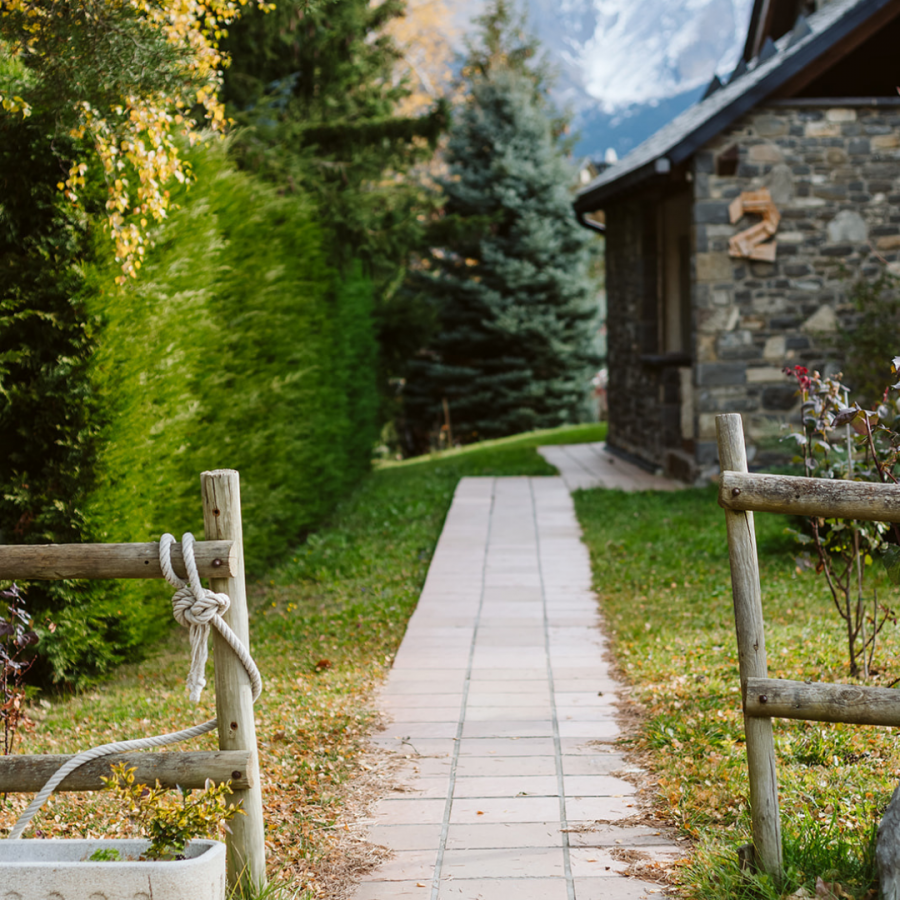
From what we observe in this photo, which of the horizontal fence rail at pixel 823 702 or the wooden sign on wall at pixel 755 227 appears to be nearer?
the horizontal fence rail at pixel 823 702

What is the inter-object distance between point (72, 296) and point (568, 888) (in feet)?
11.8

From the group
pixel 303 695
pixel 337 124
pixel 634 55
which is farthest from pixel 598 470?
pixel 634 55

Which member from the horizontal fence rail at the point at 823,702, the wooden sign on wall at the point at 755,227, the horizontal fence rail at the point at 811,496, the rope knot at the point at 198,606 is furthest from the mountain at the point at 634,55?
the rope knot at the point at 198,606

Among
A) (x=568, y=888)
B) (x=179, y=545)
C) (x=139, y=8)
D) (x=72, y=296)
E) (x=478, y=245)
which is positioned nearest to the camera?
(x=179, y=545)

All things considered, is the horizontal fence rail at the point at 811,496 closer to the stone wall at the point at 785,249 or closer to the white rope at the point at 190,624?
the white rope at the point at 190,624

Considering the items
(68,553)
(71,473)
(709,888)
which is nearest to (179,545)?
(68,553)

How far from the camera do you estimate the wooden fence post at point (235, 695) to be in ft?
9.11

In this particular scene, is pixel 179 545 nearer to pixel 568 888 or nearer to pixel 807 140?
pixel 568 888

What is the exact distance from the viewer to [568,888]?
3.04 meters

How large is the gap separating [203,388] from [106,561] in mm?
3732

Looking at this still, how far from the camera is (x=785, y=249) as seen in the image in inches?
419

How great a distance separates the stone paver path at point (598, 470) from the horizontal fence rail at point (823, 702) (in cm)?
810

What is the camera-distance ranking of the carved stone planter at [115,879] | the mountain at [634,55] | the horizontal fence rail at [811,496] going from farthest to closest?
the mountain at [634,55] < the horizontal fence rail at [811,496] < the carved stone planter at [115,879]

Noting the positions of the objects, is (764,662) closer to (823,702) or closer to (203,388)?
(823,702)
